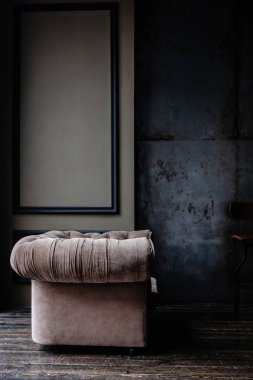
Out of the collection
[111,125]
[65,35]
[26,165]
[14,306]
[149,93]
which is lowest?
[14,306]

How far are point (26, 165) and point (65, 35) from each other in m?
1.34

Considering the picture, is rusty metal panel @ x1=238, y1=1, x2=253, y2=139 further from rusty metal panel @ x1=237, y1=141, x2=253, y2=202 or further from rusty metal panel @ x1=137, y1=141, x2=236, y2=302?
rusty metal panel @ x1=137, y1=141, x2=236, y2=302

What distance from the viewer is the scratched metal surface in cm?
445

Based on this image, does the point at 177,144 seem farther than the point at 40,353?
Yes

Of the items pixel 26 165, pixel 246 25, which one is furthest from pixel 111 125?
pixel 246 25

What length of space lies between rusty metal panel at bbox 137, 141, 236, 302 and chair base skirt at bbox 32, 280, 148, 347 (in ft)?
5.27

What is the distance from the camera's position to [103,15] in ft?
14.3

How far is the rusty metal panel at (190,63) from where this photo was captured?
4.45 metres

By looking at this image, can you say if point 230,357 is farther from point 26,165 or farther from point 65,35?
point 65,35

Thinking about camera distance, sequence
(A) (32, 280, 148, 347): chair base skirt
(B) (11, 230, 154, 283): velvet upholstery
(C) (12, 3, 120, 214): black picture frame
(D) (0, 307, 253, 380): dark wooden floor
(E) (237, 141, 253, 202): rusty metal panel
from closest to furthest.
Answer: (D) (0, 307, 253, 380): dark wooden floor, (B) (11, 230, 154, 283): velvet upholstery, (A) (32, 280, 148, 347): chair base skirt, (C) (12, 3, 120, 214): black picture frame, (E) (237, 141, 253, 202): rusty metal panel

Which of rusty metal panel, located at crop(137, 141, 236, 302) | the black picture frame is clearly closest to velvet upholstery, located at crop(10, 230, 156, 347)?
the black picture frame

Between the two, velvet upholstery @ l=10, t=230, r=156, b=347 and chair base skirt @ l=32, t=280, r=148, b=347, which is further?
chair base skirt @ l=32, t=280, r=148, b=347

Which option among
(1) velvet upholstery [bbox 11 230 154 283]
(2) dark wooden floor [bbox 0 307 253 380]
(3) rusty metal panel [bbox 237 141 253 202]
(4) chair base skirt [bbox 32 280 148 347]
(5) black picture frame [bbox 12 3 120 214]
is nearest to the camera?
(2) dark wooden floor [bbox 0 307 253 380]

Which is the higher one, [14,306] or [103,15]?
[103,15]
